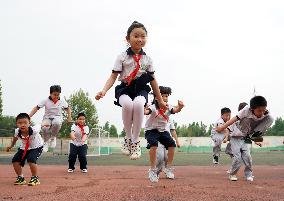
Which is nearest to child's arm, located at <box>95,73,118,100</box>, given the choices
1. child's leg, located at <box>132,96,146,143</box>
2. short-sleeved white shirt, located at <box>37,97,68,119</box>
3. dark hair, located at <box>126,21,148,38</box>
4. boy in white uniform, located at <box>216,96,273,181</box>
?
child's leg, located at <box>132,96,146,143</box>

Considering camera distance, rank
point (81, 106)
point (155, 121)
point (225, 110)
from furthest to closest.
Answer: point (81, 106) → point (225, 110) → point (155, 121)

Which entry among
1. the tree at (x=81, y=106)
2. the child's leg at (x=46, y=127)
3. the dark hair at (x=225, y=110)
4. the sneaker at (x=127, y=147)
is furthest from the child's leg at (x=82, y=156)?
the tree at (x=81, y=106)

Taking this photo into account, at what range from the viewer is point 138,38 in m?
5.67

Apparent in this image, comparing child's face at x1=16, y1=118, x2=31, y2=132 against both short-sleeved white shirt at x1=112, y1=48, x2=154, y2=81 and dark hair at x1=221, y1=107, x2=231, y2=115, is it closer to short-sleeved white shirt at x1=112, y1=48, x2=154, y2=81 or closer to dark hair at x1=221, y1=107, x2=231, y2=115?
short-sleeved white shirt at x1=112, y1=48, x2=154, y2=81

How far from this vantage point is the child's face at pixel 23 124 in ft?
27.3

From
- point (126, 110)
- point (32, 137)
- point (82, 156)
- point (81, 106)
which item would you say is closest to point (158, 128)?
point (32, 137)

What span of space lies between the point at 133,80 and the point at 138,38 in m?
0.61

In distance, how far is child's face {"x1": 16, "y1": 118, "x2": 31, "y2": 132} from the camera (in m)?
8.34

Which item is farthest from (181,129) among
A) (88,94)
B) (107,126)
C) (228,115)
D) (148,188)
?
(148,188)

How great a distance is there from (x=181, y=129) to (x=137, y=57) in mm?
99218

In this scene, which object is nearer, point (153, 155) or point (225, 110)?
point (153, 155)

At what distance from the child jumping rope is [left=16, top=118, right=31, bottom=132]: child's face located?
10.8 feet

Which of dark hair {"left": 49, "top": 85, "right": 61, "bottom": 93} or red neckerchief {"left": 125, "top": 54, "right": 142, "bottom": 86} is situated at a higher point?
dark hair {"left": 49, "top": 85, "right": 61, "bottom": 93}

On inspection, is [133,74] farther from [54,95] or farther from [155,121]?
[54,95]
